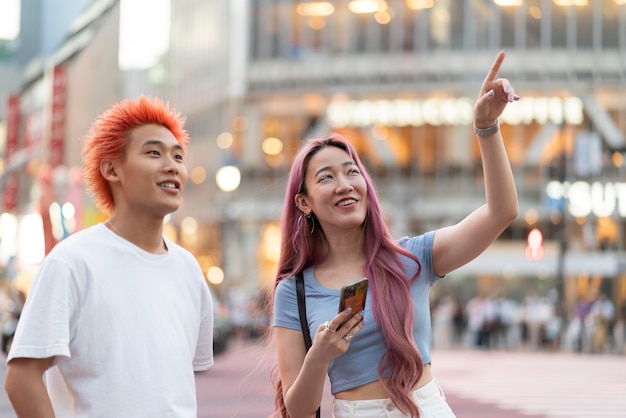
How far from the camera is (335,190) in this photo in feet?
13.8

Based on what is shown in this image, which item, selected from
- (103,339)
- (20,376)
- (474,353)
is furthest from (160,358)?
(474,353)

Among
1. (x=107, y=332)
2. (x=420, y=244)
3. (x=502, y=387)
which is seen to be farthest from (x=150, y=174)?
(x=502, y=387)

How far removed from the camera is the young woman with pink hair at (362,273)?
392 cm

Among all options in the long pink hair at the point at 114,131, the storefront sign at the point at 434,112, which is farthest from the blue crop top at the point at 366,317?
the storefront sign at the point at 434,112

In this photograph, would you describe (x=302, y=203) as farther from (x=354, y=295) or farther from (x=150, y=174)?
(x=354, y=295)

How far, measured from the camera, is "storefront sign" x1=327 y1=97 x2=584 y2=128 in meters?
49.6

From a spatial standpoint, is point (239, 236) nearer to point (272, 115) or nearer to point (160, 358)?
point (272, 115)

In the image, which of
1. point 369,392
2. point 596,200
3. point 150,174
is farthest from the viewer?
point 596,200

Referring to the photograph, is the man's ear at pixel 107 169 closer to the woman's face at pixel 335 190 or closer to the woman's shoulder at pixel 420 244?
the woman's face at pixel 335 190

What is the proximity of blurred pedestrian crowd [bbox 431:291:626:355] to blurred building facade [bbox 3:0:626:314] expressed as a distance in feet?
37.5

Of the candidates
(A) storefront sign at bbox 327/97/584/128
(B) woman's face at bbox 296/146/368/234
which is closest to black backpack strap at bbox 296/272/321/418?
(B) woman's face at bbox 296/146/368/234

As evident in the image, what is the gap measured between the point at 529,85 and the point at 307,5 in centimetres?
1158

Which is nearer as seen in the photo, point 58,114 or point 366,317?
point 366,317

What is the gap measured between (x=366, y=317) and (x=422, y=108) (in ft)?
158
